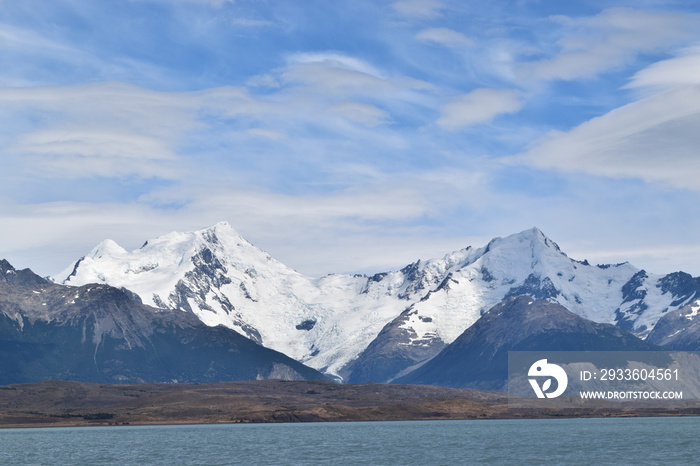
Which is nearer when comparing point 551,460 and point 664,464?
point 664,464

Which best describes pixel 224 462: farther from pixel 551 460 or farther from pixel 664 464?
pixel 664 464

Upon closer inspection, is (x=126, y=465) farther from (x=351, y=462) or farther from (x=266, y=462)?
(x=351, y=462)

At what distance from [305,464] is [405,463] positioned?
18800mm

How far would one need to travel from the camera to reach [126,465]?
19788cm

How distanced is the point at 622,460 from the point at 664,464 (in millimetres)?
10311

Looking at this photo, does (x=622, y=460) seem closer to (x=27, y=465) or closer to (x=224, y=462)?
(x=224, y=462)

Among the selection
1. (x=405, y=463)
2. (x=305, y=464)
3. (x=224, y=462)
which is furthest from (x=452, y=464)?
(x=224, y=462)

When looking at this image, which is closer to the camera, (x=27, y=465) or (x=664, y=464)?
(x=664, y=464)

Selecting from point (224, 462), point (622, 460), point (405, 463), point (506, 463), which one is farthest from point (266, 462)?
point (622, 460)

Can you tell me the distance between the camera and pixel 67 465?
7840 inches

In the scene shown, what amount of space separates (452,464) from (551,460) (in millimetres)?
20297

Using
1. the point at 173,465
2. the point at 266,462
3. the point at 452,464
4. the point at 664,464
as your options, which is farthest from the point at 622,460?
the point at 173,465

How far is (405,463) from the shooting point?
19625 centimetres

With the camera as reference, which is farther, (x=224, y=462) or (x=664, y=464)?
(x=224, y=462)
